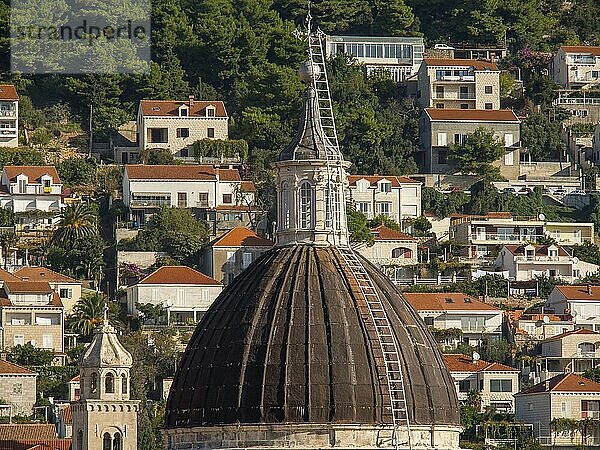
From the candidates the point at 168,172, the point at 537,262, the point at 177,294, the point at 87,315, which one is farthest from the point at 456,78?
the point at 87,315

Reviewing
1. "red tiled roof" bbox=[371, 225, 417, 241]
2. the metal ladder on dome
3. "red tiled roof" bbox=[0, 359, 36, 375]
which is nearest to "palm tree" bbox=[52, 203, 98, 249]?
"red tiled roof" bbox=[371, 225, 417, 241]

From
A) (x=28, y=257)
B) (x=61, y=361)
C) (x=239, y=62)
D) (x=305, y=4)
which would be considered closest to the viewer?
(x=61, y=361)

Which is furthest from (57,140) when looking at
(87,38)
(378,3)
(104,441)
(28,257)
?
(104,441)

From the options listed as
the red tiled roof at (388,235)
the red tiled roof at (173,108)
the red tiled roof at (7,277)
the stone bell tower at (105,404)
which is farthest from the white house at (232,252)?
the stone bell tower at (105,404)

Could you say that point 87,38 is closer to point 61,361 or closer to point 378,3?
point 378,3

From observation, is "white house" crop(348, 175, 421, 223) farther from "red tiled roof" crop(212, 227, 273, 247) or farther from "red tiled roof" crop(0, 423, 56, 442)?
"red tiled roof" crop(0, 423, 56, 442)

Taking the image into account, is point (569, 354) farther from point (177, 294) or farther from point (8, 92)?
point (8, 92)
